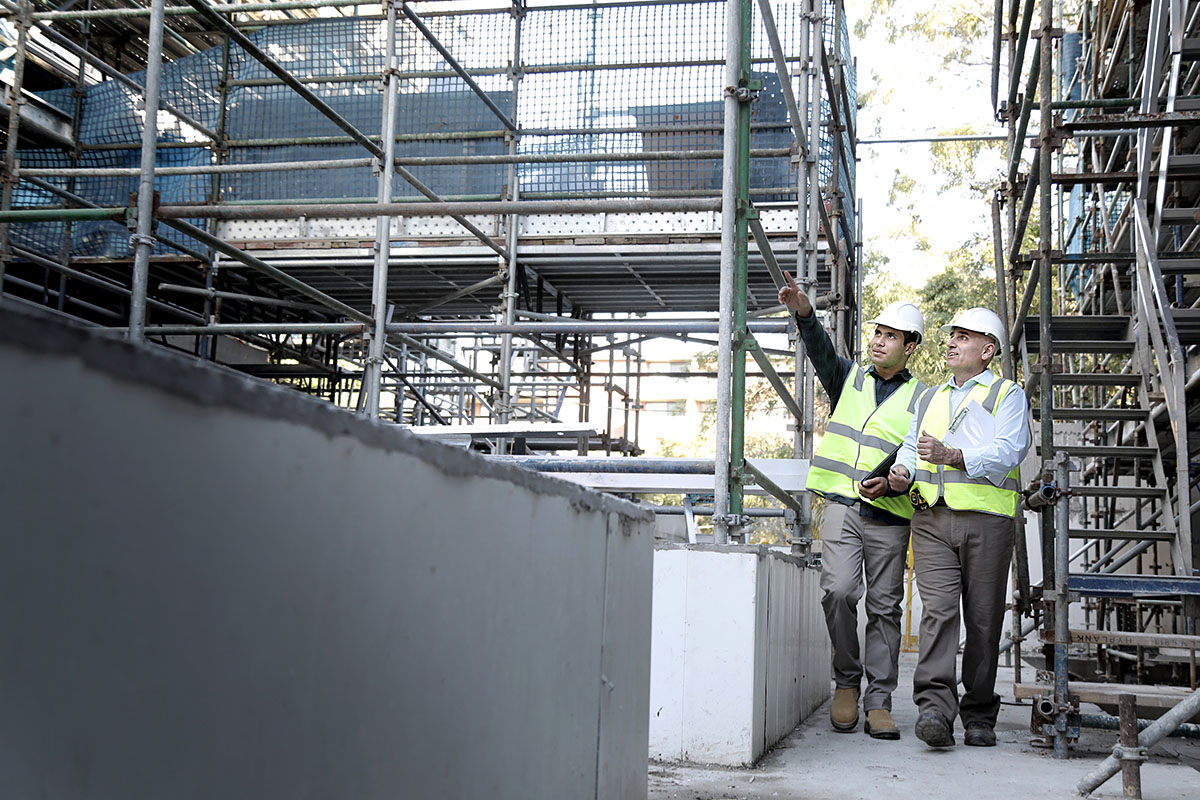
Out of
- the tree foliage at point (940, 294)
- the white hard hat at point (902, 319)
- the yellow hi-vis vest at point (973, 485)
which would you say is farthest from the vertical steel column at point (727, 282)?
the tree foliage at point (940, 294)

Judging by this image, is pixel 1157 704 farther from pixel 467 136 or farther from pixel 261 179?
pixel 261 179

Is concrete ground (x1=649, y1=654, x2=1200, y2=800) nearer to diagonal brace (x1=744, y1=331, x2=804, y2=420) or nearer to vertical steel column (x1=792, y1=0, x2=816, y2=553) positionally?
vertical steel column (x1=792, y1=0, x2=816, y2=553)

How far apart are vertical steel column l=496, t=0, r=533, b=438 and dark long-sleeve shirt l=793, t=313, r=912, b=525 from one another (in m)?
2.99

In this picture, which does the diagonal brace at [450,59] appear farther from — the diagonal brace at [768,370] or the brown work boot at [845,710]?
the brown work boot at [845,710]

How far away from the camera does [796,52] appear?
440 inches

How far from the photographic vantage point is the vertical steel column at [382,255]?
620cm

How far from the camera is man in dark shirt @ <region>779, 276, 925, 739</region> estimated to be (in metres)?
Result: 4.89

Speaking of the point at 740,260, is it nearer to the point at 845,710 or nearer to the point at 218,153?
the point at 845,710

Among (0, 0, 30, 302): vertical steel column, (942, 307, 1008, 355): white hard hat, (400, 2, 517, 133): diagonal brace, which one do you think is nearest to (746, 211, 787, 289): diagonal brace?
(942, 307, 1008, 355): white hard hat

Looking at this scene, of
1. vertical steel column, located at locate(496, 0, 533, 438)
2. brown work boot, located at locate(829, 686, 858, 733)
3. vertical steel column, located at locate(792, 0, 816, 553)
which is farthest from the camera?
vertical steel column, located at locate(496, 0, 533, 438)

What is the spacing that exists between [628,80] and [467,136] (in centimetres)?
156

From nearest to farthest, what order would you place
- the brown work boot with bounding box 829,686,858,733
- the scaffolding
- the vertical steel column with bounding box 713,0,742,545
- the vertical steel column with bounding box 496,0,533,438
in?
the vertical steel column with bounding box 713,0,742,545 → the brown work boot with bounding box 829,686,858,733 → the vertical steel column with bounding box 496,0,533,438 → the scaffolding

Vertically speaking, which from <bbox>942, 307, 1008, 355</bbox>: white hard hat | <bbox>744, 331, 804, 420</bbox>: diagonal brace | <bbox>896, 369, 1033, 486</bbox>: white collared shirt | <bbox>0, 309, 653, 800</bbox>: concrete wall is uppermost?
<bbox>942, 307, 1008, 355</bbox>: white hard hat

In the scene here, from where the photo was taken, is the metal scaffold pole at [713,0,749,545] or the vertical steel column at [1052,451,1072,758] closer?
the metal scaffold pole at [713,0,749,545]
